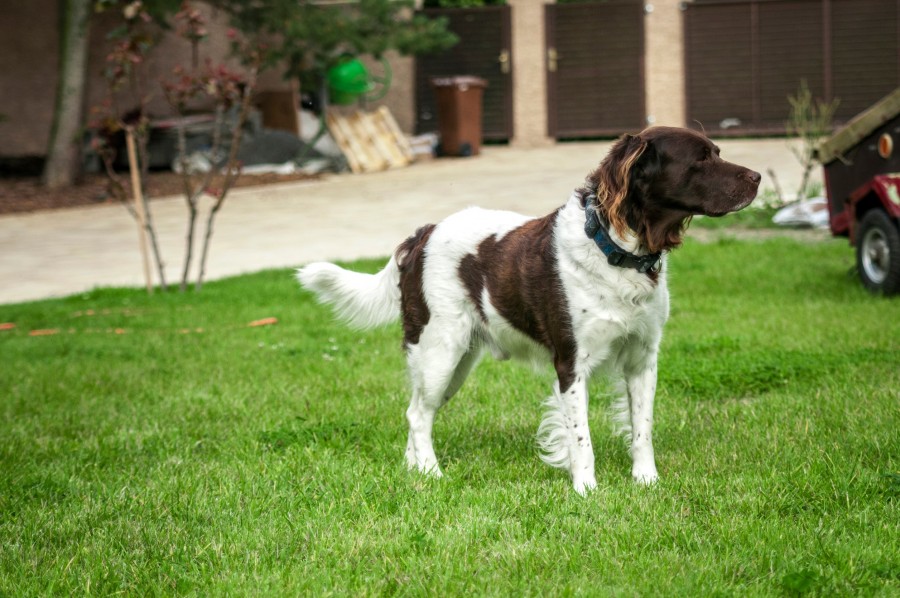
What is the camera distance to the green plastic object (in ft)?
64.1

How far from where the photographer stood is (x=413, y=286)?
4684 millimetres

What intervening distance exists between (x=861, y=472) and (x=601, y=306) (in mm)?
1131

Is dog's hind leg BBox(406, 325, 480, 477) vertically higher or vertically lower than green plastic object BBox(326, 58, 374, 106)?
lower

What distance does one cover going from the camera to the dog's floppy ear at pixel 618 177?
13.0 feet

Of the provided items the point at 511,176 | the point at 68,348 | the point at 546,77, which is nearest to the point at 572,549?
the point at 68,348

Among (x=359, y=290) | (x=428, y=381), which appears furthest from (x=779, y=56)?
(x=428, y=381)

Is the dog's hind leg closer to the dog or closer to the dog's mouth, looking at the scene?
the dog

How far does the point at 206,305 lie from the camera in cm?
930

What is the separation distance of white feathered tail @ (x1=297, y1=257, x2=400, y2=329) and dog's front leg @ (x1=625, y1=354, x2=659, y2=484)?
1.19 metres

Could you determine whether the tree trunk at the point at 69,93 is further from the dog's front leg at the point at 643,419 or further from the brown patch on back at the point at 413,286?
the dog's front leg at the point at 643,419

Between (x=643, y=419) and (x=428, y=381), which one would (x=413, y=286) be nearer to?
(x=428, y=381)

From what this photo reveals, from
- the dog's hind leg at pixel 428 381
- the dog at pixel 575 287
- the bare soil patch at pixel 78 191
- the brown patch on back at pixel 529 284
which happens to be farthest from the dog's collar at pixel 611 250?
the bare soil patch at pixel 78 191

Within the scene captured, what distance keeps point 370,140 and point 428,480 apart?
51.3 ft

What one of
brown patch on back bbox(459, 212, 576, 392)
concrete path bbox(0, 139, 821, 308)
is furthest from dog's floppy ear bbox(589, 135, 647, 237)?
concrete path bbox(0, 139, 821, 308)
